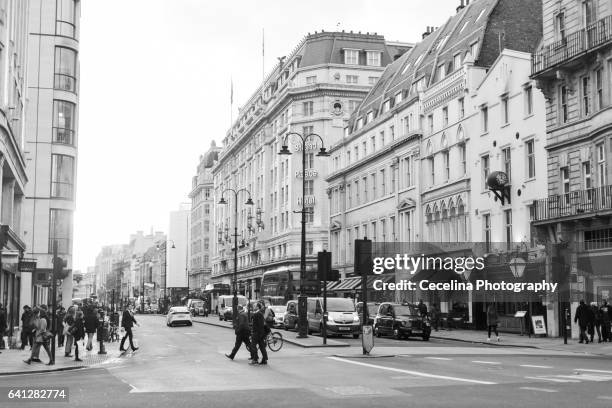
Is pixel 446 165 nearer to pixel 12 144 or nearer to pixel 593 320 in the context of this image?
pixel 593 320

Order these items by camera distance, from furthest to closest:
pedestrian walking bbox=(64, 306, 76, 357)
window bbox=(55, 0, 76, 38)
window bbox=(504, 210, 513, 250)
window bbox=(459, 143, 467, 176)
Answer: window bbox=(55, 0, 76, 38) → window bbox=(459, 143, 467, 176) → window bbox=(504, 210, 513, 250) → pedestrian walking bbox=(64, 306, 76, 357)

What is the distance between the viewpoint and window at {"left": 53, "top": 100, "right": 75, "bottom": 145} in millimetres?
53688

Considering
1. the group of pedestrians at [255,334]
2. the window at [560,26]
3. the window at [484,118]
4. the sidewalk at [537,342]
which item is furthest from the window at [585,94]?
the group of pedestrians at [255,334]

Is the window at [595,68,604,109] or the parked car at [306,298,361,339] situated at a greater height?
the window at [595,68,604,109]

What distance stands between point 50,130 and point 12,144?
682 inches

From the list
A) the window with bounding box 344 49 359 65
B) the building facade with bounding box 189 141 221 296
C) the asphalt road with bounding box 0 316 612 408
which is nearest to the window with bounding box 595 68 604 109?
the asphalt road with bounding box 0 316 612 408

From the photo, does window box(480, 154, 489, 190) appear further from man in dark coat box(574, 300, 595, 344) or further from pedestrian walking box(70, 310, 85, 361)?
pedestrian walking box(70, 310, 85, 361)

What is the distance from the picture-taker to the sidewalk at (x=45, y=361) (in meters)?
22.1

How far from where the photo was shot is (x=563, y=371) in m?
19.8

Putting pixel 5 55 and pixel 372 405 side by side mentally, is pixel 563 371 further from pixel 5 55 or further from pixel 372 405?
pixel 5 55

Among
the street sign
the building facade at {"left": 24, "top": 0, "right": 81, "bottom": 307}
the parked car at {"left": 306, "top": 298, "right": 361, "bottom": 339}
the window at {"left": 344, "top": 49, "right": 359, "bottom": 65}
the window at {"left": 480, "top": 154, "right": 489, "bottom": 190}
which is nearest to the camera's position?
the street sign

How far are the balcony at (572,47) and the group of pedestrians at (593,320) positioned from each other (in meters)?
10.8

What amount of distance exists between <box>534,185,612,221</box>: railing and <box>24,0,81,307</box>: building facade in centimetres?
3012

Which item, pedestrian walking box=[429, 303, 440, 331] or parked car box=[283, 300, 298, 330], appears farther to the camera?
parked car box=[283, 300, 298, 330]
